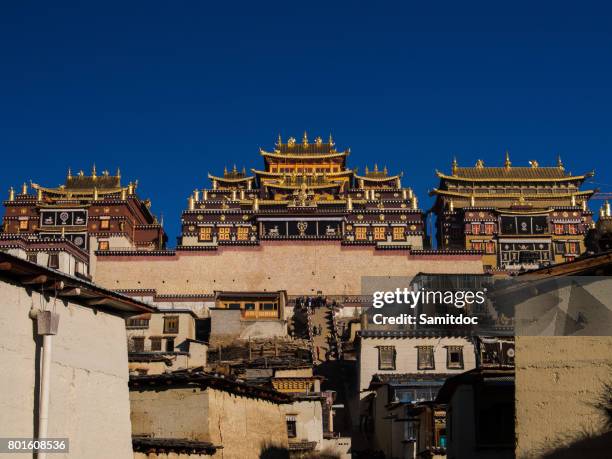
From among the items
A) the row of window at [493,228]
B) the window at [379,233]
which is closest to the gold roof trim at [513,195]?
the row of window at [493,228]

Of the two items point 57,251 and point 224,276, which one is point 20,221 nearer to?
point 57,251

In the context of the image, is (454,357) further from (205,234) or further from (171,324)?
(205,234)

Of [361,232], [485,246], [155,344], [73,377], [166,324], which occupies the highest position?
[361,232]

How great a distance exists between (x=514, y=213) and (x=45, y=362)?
64.2 m

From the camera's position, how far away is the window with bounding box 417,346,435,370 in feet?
140

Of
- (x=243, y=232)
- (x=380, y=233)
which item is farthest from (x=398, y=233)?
(x=243, y=232)

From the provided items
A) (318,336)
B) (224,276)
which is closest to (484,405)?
(318,336)

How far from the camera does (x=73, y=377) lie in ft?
48.7

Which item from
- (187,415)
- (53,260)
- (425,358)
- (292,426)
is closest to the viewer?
(187,415)

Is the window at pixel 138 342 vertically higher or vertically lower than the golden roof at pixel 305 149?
lower

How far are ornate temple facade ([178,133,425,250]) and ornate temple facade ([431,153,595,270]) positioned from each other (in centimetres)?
309

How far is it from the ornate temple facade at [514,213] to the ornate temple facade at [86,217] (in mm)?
23778

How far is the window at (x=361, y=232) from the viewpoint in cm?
7506

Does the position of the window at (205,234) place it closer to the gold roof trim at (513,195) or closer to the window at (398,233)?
the window at (398,233)
